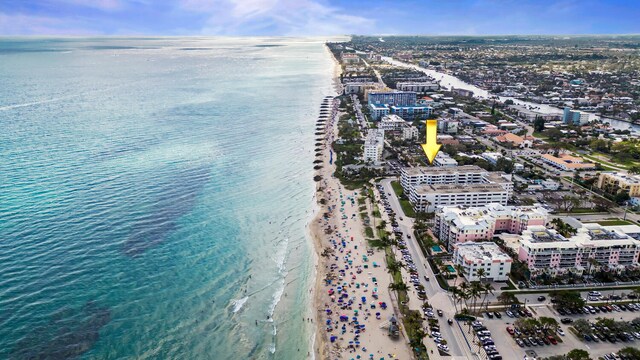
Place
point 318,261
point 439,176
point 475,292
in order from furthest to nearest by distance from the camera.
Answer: point 439,176, point 318,261, point 475,292

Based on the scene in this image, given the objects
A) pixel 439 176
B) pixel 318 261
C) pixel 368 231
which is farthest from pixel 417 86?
pixel 318 261

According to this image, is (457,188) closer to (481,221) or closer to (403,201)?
(403,201)

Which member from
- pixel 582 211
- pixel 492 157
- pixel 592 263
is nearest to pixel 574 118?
pixel 492 157

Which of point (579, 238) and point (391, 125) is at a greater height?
point (391, 125)

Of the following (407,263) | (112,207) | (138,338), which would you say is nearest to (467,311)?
(407,263)

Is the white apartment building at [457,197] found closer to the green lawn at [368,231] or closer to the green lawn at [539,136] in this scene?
the green lawn at [368,231]

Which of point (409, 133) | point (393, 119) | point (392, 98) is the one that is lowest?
point (409, 133)

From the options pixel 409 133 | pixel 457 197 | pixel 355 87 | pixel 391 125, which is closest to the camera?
pixel 457 197

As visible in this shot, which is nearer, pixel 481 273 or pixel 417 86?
pixel 481 273
